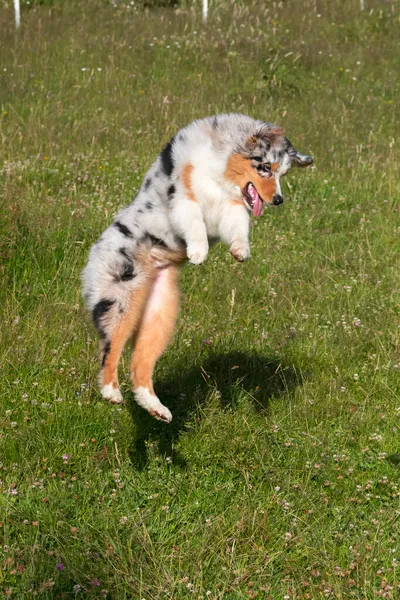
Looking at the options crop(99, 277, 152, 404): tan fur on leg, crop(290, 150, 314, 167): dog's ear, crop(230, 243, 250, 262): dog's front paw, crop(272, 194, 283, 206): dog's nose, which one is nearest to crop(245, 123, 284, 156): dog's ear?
crop(290, 150, 314, 167): dog's ear

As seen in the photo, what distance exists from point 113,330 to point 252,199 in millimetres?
1002

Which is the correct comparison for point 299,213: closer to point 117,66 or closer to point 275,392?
point 275,392

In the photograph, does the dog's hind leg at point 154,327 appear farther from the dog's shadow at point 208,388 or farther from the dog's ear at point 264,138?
the dog's ear at point 264,138

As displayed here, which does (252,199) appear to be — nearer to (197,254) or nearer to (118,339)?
(197,254)

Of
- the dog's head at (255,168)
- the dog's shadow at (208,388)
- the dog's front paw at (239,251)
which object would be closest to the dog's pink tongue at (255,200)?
the dog's head at (255,168)

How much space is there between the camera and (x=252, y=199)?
4445 millimetres

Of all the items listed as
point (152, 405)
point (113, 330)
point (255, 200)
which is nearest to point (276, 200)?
point (255, 200)

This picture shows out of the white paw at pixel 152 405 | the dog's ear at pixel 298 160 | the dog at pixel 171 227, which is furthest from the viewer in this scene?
the dog's ear at pixel 298 160

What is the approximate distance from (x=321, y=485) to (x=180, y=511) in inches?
30.4

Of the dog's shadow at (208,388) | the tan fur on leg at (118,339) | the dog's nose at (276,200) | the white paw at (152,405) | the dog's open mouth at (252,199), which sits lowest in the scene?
the dog's shadow at (208,388)

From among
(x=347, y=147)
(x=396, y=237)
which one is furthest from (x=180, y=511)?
(x=347, y=147)

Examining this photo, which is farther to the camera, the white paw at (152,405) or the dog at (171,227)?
the dog at (171,227)

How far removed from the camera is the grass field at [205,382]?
375 centimetres

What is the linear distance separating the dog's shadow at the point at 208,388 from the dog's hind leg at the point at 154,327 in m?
0.35
